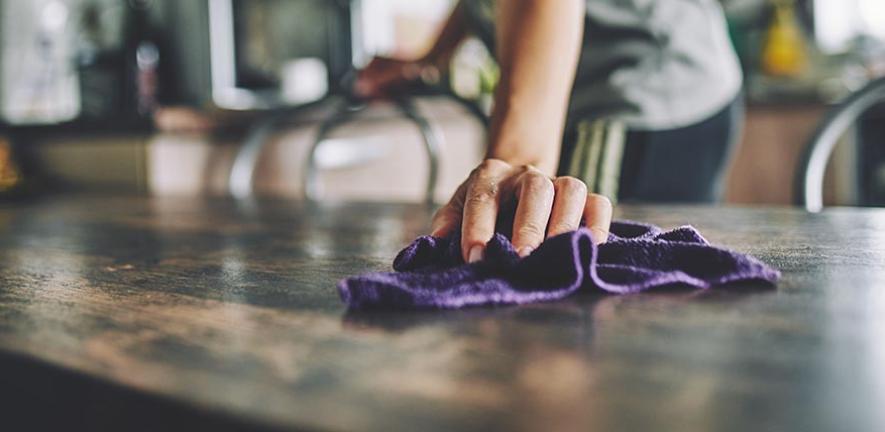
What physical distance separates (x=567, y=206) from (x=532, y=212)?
2 centimetres

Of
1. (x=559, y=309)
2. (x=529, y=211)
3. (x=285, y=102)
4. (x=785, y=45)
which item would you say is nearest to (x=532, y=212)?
(x=529, y=211)

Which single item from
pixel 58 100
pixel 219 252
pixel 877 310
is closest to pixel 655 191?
pixel 219 252

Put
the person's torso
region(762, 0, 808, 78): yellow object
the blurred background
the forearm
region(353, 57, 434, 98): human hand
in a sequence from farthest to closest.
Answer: region(762, 0, 808, 78): yellow object, the blurred background, region(353, 57, 434, 98): human hand, the person's torso, the forearm

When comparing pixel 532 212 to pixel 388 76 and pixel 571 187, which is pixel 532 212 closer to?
pixel 571 187

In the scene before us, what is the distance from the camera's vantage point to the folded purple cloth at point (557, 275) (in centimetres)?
38

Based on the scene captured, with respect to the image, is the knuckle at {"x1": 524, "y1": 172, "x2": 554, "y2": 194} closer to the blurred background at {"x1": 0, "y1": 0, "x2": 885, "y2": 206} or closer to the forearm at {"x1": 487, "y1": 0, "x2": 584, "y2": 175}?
the forearm at {"x1": 487, "y1": 0, "x2": 584, "y2": 175}

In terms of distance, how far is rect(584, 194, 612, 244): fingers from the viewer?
0.50 m

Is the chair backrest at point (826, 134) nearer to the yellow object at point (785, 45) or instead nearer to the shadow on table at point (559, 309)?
the shadow on table at point (559, 309)

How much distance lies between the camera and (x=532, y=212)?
49 centimetres

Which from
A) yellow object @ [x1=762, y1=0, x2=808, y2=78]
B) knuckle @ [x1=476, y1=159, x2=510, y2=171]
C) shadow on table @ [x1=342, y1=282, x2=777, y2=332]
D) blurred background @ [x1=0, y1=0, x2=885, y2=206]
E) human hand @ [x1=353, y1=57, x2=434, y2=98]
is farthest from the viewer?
yellow object @ [x1=762, y1=0, x2=808, y2=78]

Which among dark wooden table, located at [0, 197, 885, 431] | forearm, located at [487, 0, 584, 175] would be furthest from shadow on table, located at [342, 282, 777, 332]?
forearm, located at [487, 0, 584, 175]

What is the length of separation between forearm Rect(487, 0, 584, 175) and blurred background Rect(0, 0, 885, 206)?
2.16 feet

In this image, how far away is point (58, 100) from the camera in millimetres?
2850

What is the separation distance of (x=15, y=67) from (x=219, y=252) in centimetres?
276
